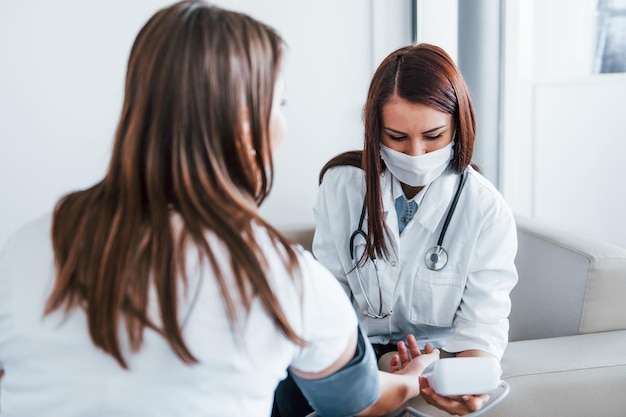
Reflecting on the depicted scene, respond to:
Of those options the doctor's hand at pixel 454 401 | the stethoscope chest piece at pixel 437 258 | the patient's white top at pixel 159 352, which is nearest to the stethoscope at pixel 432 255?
the stethoscope chest piece at pixel 437 258

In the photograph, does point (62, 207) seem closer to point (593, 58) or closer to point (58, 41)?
point (58, 41)

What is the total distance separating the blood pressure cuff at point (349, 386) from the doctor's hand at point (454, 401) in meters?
0.23

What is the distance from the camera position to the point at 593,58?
243 cm

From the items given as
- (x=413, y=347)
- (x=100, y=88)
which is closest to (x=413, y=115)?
(x=413, y=347)

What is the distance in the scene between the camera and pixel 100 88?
222 cm

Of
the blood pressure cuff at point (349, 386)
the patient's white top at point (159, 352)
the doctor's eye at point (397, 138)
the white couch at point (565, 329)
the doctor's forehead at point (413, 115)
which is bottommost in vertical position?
the white couch at point (565, 329)

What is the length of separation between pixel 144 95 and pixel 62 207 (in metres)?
0.17

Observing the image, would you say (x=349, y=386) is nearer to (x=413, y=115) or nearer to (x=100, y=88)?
(x=413, y=115)

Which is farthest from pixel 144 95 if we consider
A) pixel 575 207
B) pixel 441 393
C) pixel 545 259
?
pixel 575 207

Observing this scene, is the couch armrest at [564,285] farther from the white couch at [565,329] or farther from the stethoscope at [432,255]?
the stethoscope at [432,255]

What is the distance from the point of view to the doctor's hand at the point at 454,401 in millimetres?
1077

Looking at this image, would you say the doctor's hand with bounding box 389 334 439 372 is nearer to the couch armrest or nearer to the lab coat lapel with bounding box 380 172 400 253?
the lab coat lapel with bounding box 380 172 400 253

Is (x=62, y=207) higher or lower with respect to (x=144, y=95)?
lower

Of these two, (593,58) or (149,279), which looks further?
(593,58)
